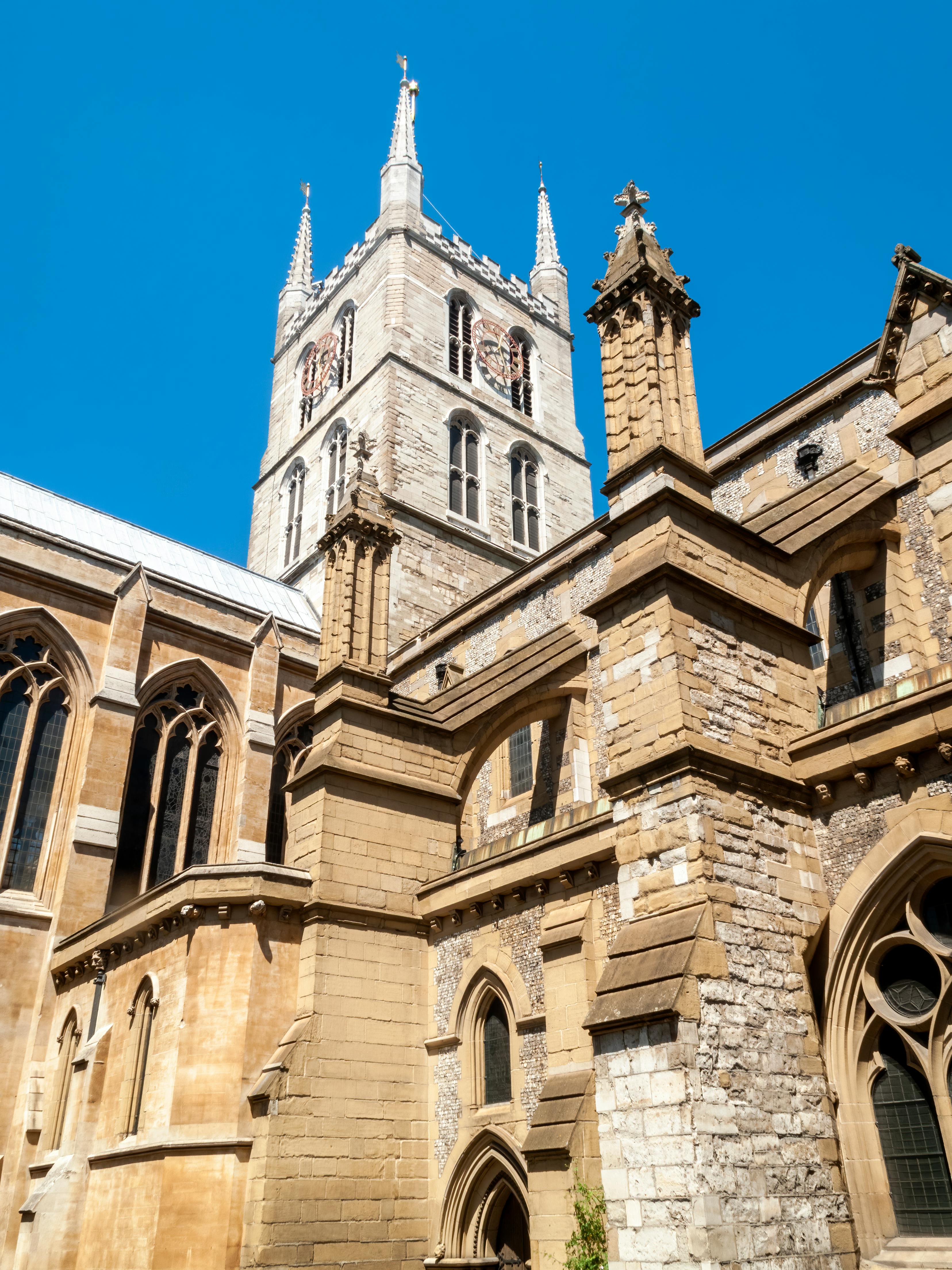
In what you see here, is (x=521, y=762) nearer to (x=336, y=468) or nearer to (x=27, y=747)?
(x=27, y=747)

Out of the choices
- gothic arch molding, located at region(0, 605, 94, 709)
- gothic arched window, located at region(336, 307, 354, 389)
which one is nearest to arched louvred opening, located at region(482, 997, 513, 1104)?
gothic arch molding, located at region(0, 605, 94, 709)

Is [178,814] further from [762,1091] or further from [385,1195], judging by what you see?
[762,1091]

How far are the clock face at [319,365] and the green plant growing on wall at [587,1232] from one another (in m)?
35.8

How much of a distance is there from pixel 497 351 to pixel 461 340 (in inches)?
72.8

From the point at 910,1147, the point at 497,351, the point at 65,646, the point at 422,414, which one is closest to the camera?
the point at 910,1147

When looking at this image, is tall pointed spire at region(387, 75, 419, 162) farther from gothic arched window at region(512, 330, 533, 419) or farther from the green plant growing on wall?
the green plant growing on wall

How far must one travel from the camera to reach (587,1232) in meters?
10.2

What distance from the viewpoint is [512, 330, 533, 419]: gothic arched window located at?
42.2 m

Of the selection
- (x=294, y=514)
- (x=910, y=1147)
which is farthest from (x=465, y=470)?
(x=910, y=1147)

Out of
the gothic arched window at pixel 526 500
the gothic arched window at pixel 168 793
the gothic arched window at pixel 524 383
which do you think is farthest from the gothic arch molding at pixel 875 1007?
the gothic arched window at pixel 524 383

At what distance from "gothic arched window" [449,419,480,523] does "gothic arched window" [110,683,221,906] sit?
44.5 ft

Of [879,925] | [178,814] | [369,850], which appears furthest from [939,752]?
[178,814]

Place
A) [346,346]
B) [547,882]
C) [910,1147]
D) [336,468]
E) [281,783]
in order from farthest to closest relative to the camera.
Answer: [346,346]
[336,468]
[281,783]
[547,882]
[910,1147]

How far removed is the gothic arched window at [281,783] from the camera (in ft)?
87.2
